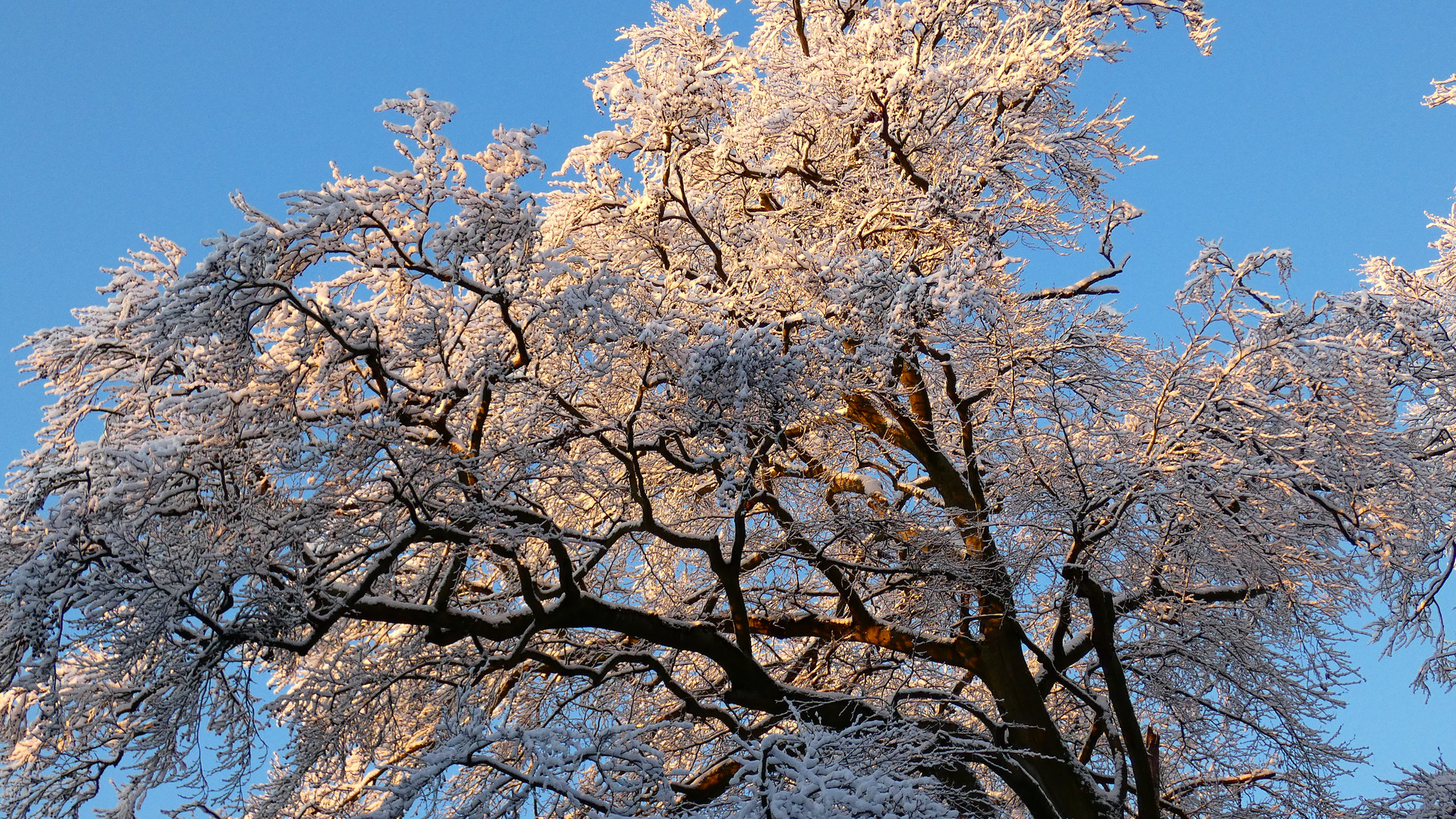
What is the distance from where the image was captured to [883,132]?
8.48m

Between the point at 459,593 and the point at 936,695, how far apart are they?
132 inches

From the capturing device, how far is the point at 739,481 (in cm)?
611

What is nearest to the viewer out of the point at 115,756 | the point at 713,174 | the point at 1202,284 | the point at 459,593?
the point at 115,756

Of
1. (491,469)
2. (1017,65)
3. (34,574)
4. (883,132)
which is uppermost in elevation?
(1017,65)

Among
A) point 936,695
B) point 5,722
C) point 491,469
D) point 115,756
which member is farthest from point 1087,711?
point 5,722

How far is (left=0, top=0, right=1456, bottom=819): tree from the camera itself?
6.00 metres

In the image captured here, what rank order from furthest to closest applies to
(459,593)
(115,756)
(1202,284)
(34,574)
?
(459,593)
(1202,284)
(115,756)
(34,574)

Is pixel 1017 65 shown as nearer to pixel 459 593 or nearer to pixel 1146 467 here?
pixel 1146 467

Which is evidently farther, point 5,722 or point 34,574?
point 5,722

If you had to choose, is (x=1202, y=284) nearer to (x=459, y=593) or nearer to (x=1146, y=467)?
(x=1146, y=467)

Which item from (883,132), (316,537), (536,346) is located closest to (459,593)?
(316,537)

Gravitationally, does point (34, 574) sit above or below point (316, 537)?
below

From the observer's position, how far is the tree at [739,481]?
6.00 m

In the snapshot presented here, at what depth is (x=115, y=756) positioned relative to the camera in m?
6.25
